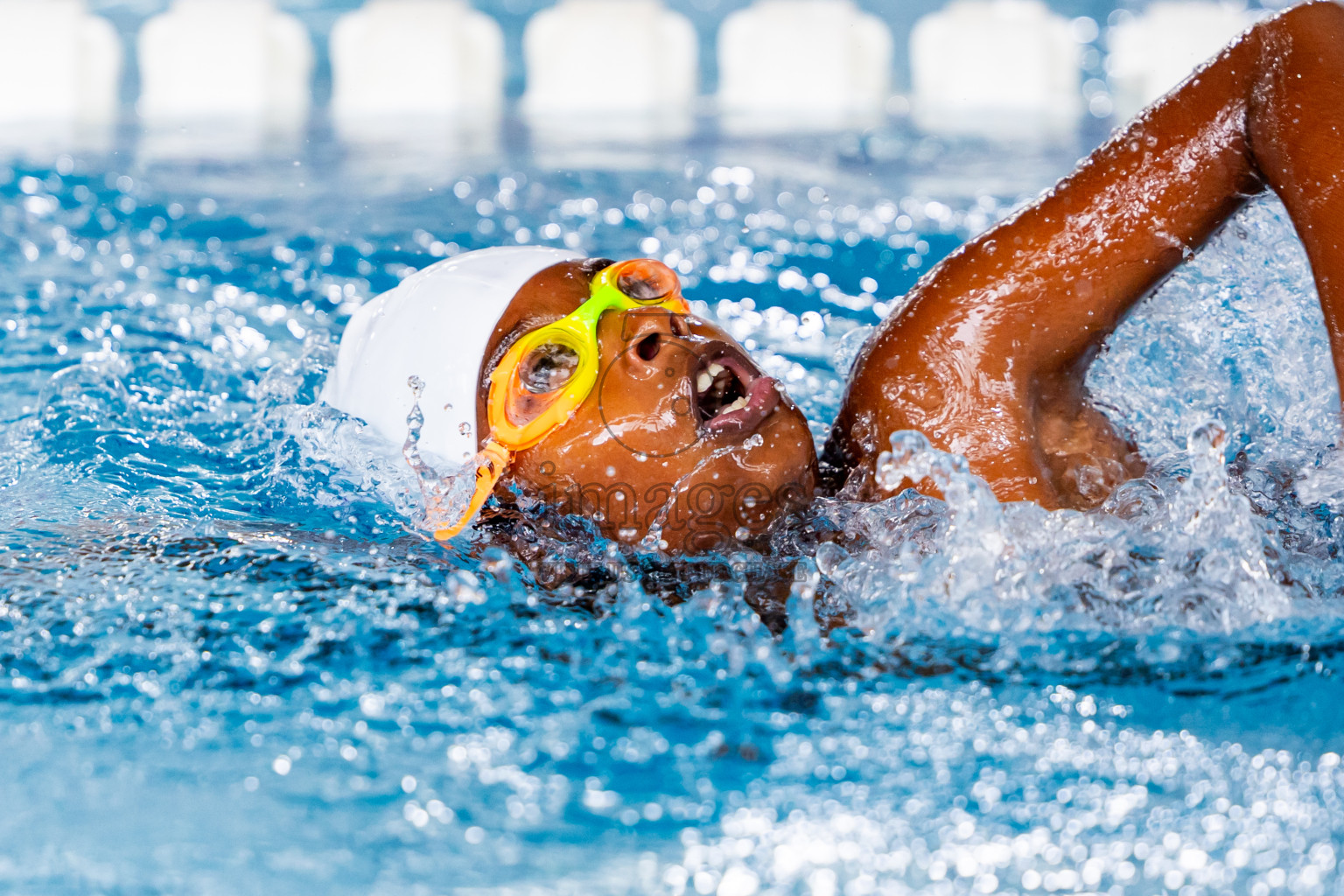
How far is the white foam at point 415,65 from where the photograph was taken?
7000 millimetres

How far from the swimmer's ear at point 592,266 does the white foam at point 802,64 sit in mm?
4941

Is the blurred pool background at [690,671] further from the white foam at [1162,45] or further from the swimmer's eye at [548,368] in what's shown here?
the white foam at [1162,45]

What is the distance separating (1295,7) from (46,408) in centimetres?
258

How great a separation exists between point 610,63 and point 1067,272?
5.75 m

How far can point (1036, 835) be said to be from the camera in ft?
4.61

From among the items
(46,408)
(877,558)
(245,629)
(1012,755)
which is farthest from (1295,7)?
(46,408)

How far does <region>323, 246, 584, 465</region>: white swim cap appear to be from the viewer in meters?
1.97

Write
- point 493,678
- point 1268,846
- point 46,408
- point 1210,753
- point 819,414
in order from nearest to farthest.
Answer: point 1268,846 < point 1210,753 < point 493,678 < point 46,408 < point 819,414

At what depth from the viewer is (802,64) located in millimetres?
7309

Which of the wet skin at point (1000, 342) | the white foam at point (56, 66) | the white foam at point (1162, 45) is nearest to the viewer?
the wet skin at point (1000, 342)

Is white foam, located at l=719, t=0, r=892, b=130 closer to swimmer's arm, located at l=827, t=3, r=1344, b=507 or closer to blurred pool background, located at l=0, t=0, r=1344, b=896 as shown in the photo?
blurred pool background, located at l=0, t=0, r=1344, b=896

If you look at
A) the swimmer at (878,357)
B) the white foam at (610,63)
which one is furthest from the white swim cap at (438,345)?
the white foam at (610,63)

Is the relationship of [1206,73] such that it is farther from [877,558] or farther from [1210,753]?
[1210,753]

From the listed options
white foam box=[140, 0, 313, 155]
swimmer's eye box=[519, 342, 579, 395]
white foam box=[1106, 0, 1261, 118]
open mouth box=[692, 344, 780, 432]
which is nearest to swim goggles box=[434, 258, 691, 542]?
swimmer's eye box=[519, 342, 579, 395]
